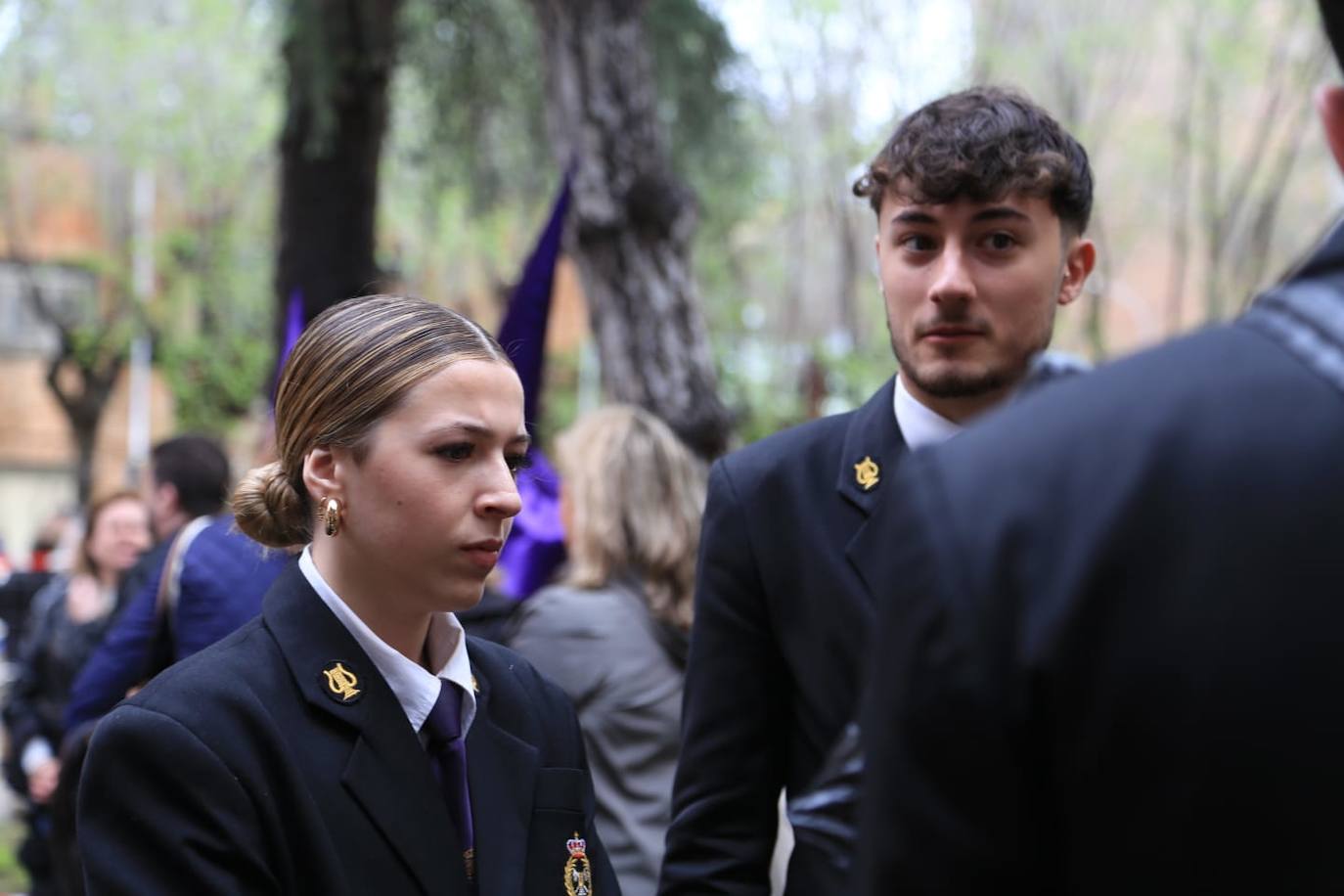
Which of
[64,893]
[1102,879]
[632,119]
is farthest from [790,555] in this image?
[632,119]

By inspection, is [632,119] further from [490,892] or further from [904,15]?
[904,15]

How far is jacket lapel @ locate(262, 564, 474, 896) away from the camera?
2.30 meters

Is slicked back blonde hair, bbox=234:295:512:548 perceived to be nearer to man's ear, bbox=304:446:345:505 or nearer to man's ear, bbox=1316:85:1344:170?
man's ear, bbox=304:446:345:505

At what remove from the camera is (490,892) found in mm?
2383

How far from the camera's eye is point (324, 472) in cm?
253

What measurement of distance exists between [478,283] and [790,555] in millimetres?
28133

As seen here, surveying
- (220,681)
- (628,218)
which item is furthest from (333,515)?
(628,218)

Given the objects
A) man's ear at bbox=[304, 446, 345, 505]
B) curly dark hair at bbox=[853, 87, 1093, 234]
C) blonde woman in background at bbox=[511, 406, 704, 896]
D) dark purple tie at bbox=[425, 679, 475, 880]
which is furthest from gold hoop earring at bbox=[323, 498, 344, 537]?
blonde woman in background at bbox=[511, 406, 704, 896]

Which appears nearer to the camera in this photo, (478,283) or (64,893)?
(64,893)

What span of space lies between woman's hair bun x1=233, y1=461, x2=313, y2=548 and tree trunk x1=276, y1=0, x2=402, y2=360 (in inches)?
234

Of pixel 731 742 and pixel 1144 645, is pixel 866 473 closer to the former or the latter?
pixel 731 742

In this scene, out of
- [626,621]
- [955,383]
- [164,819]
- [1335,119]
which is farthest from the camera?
[626,621]

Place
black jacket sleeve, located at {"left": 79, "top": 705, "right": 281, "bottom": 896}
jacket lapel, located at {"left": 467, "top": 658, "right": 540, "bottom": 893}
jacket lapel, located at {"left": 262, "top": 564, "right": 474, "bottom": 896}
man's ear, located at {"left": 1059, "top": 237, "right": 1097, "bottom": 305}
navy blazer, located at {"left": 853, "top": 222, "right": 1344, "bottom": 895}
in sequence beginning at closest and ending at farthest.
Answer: navy blazer, located at {"left": 853, "top": 222, "right": 1344, "bottom": 895}, black jacket sleeve, located at {"left": 79, "top": 705, "right": 281, "bottom": 896}, jacket lapel, located at {"left": 262, "top": 564, "right": 474, "bottom": 896}, jacket lapel, located at {"left": 467, "top": 658, "right": 540, "bottom": 893}, man's ear, located at {"left": 1059, "top": 237, "right": 1097, "bottom": 305}

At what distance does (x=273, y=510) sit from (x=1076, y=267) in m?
1.44
